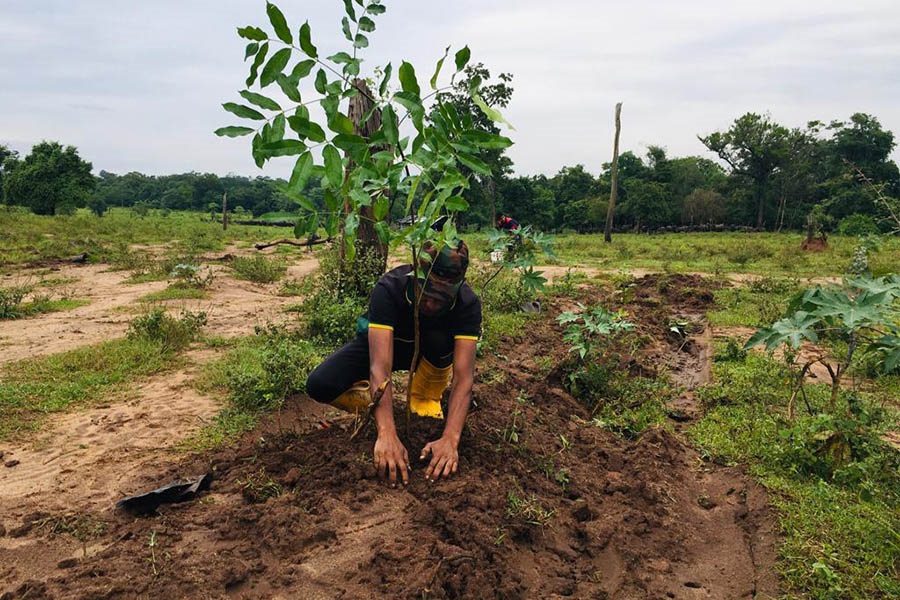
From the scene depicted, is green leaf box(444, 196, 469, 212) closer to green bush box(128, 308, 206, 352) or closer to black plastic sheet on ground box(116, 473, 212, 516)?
black plastic sheet on ground box(116, 473, 212, 516)

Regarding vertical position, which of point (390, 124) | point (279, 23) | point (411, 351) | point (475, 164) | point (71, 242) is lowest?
point (411, 351)

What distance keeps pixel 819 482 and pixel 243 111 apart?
9.81ft

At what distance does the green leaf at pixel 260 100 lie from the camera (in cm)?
164

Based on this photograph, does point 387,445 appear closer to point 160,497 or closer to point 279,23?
point 160,497

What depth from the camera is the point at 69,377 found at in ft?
13.6

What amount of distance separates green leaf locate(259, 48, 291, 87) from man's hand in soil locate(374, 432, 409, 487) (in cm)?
156

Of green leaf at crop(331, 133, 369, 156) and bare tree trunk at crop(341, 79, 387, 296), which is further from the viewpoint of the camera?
bare tree trunk at crop(341, 79, 387, 296)

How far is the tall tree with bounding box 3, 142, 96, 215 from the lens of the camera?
2981cm

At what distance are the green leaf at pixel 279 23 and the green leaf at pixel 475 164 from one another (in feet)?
2.08

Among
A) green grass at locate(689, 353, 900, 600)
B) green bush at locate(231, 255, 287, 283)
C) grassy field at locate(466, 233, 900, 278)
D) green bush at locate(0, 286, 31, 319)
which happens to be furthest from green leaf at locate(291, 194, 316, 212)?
grassy field at locate(466, 233, 900, 278)

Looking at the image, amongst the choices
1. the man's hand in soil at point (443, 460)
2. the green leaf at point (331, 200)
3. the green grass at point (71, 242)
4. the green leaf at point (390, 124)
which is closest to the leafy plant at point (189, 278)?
the green grass at point (71, 242)

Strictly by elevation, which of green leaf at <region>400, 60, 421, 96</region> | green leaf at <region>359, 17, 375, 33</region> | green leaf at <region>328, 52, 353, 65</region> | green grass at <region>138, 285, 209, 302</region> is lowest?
green grass at <region>138, 285, 209, 302</region>

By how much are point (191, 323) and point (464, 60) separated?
14.8ft

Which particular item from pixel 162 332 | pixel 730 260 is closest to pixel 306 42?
pixel 162 332
